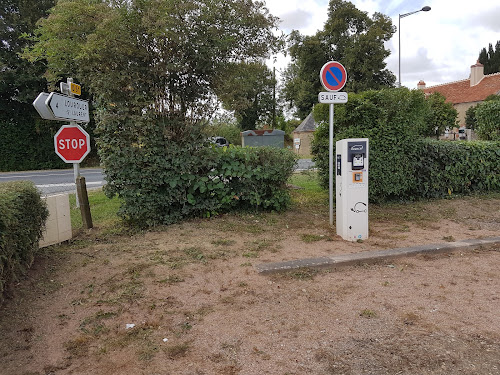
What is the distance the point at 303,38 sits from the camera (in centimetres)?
3888

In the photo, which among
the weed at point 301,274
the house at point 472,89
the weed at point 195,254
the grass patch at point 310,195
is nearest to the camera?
the weed at point 301,274

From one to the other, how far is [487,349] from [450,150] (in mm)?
6702

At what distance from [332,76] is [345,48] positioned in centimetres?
3459

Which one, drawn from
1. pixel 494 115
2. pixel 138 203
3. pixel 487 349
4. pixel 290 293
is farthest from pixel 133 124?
pixel 494 115

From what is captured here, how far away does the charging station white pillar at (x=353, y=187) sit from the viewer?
214 inches

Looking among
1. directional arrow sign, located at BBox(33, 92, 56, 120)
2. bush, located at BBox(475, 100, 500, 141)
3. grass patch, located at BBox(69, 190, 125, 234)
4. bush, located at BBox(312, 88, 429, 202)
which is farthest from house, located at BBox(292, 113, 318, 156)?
directional arrow sign, located at BBox(33, 92, 56, 120)

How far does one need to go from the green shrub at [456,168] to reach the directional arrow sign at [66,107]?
679 cm

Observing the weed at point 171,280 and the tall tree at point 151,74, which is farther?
the tall tree at point 151,74

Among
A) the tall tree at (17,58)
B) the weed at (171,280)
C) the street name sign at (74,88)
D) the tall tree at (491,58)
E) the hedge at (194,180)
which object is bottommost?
the weed at (171,280)

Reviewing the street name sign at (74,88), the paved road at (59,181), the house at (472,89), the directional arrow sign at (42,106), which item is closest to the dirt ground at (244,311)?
the directional arrow sign at (42,106)

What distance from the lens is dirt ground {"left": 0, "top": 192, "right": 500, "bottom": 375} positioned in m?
2.62

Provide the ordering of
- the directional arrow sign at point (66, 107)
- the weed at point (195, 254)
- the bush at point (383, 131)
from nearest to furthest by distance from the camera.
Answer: the weed at point (195, 254) → the directional arrow sign at point (66, 107) → the bush at point (383, 131)

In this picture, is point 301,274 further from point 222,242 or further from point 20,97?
point 20,97

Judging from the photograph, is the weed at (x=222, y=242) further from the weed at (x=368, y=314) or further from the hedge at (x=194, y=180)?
the weed at (x=368, y=314)
